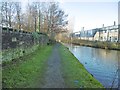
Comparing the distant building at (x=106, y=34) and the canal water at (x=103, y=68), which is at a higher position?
the distant building at (x=106, y=34)

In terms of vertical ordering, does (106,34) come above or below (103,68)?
above

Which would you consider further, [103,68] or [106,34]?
[106,34]

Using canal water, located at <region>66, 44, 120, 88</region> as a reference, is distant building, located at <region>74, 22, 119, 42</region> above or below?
above

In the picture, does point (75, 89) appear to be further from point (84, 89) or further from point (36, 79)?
point (36, 79)

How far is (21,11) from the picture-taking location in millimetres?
42125

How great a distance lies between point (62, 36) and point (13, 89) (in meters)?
76.7

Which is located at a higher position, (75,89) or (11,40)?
(11,40)

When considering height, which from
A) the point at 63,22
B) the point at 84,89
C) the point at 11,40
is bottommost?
the point at 84,89

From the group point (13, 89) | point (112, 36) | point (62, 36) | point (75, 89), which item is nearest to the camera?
point (13, 89)

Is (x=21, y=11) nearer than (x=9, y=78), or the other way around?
(x=9, y=78)

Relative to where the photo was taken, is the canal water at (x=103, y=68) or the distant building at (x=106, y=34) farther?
the distant building at (x=106, y=34)

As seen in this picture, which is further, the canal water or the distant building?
the distant building

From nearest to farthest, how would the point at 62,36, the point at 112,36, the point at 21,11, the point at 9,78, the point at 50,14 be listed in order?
1. the point at 9,78
2. the point at 21,11
3. the point at 50,14
4. the point at 112,36
5. the point at 62,36

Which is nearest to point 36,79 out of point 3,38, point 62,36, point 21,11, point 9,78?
point 9,78
